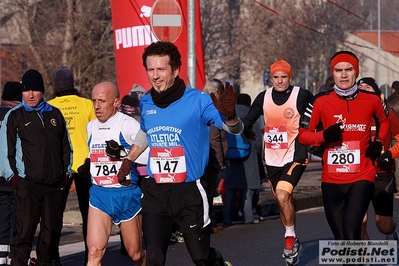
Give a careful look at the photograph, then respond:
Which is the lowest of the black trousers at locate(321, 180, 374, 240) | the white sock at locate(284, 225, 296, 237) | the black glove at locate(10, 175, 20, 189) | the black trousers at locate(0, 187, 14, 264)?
the white sock at locate(284, 225, 296, 237)

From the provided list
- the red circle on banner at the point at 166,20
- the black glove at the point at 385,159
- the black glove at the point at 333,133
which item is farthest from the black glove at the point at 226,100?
the red circle on banner at the point at 166,20

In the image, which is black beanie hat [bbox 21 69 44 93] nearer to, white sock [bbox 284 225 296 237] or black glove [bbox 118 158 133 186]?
black glove [bbox 118 158 133 186]

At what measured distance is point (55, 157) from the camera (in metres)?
9.02

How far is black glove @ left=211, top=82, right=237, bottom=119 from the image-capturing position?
21.6 feet

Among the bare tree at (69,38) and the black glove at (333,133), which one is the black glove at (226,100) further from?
the bare tree at (69,38)

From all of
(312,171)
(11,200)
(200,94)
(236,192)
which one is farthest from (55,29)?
(200,94)

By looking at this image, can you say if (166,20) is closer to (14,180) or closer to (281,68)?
(281,68)

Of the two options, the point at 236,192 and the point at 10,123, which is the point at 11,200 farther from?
the point at 236,192

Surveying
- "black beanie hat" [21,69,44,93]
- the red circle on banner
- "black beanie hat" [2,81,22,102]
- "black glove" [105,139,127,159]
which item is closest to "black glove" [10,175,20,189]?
"black beanie hat" [21,69,44,93]

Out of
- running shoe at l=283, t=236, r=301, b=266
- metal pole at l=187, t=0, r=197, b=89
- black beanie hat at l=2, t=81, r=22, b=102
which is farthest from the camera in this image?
metal pole at l=187, t=0, r=197, b=89

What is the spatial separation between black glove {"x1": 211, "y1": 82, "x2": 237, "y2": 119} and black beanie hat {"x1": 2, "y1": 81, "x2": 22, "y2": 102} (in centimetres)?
400

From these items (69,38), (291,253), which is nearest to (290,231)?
(291,253)

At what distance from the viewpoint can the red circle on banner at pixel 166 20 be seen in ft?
50.0

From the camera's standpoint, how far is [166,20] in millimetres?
15406
